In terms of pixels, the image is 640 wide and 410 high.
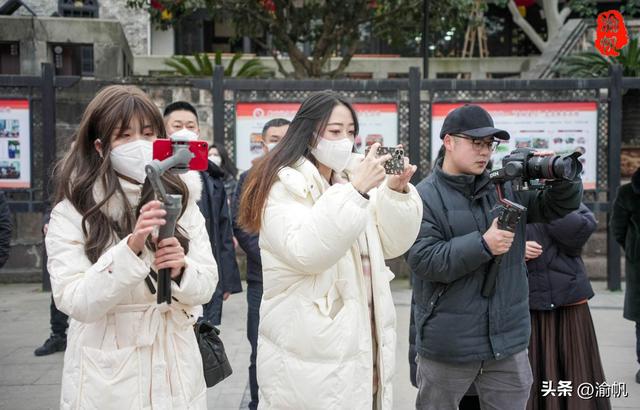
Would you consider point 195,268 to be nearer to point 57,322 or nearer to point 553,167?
point 553,167

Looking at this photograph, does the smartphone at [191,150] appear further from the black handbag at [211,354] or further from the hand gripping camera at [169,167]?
the black handbag at [211,354]

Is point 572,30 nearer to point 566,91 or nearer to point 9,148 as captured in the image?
point 566,91

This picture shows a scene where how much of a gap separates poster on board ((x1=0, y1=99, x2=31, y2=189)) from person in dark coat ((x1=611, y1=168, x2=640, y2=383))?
6.73m

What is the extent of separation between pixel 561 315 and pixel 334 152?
87.8 inches

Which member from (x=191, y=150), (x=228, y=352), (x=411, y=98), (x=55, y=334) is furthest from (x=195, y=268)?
(x=411, y=98)

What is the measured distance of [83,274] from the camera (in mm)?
2691

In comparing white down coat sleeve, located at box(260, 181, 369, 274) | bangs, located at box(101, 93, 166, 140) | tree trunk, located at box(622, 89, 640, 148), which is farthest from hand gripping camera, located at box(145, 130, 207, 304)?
tree trunk, located at box(622, 89, 640, 148)

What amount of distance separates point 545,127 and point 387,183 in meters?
6.72

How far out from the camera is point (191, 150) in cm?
251

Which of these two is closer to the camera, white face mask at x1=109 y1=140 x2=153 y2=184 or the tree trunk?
white face mask at x1=109 y1=140 x2=153 y2=184

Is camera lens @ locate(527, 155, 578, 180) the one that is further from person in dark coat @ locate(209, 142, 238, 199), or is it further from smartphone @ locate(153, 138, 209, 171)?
person in dark coat @ locate(209, 142, 238, 199)

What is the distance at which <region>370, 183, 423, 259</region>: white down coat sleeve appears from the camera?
3217mm

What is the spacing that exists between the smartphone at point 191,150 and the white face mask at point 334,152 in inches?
31.1

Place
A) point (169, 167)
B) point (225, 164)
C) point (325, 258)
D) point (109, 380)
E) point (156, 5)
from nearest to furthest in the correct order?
1. point (169, 167)
2. point (109, 380)
3. point (325, 258)
4. point (225, 164)
5. point (156, 5)
